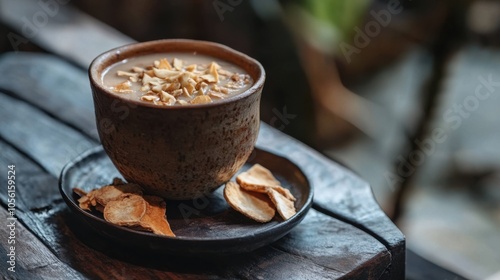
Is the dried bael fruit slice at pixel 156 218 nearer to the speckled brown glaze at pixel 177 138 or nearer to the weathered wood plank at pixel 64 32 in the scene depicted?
the speckled brown glaze at pixel 177 138

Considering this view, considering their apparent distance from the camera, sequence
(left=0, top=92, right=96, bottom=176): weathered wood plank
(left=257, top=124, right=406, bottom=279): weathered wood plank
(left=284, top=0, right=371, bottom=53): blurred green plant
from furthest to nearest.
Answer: (left=284, top=0, right=371, bottom=53): blurred green plant, (left=0, top=92, right=96, bottom=176): weathered wood plank, (left=257, top=124, right=406, bottom=279): weathered wood plank

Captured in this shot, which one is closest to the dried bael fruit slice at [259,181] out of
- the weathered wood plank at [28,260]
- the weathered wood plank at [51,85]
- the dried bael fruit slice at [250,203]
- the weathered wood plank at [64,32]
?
the dried bael fruit slice at [250,203]

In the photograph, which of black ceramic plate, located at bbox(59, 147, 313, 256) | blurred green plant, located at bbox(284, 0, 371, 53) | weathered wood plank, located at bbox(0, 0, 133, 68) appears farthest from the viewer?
blurred green plant, located at bbox(284, 0, 371, 53)

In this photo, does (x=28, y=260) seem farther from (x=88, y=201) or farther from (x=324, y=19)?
(x=324, y=19)

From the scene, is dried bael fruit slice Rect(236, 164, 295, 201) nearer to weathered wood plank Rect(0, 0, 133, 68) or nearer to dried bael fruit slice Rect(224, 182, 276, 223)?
dried bael fruit slice Rect(224, 182, 276, 223)

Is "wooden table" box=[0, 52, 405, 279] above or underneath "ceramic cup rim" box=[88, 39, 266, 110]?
underneath

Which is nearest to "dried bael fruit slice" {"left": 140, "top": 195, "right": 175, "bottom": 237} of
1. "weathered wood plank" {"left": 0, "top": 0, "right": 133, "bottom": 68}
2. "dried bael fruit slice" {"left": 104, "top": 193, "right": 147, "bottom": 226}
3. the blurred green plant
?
"dried bael fruit slice" {"left": 104, "top": 193, "right": 147, "bottom": 226}

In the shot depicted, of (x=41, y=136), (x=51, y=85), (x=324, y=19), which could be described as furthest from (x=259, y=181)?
(x=324, y=19)
